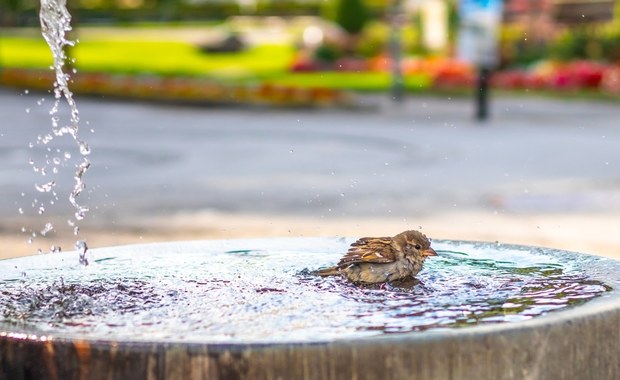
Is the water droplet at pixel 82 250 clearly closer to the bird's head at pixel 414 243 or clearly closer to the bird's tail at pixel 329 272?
the bird's tail at pixel 329 272

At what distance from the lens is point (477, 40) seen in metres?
23.9

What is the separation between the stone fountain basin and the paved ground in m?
6.47

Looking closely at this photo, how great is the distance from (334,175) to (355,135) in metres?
5.29

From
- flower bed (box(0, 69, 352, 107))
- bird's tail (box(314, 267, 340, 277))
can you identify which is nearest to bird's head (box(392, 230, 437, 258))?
bird's tail (box(314, 267, 340, 277))

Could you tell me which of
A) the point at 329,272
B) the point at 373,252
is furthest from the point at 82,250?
the point at 373,252

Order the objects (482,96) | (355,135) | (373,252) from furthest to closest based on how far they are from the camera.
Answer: (482,96), (355,135), (373,252)

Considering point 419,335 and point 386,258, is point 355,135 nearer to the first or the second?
point 386,258

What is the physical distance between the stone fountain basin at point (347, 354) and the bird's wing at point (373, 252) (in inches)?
30.5

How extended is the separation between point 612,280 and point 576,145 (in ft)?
46.9

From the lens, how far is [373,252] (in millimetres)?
4738

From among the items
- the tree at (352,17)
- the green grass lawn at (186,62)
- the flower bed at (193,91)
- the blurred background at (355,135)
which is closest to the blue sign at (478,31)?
the blurred background at (355,135)

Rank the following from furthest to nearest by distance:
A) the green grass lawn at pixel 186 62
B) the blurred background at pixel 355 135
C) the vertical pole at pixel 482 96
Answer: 1. the green grass lawn at pixel 186 62
2. the vertical pole at pixel 482 96
3. the blurred background at pixel 355 135

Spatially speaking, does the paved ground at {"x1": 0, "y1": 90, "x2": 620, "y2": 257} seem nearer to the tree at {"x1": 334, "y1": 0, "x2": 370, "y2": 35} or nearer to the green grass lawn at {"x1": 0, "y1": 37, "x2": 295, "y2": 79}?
the green grass lawn at {"x1": 0, "y1": 37, "x2": 295, "y2": 79}

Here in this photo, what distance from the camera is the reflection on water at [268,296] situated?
13.2 feet
